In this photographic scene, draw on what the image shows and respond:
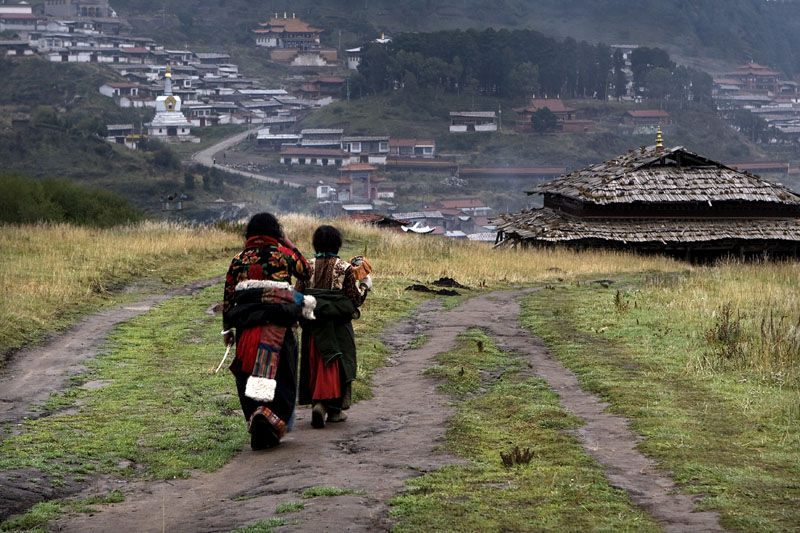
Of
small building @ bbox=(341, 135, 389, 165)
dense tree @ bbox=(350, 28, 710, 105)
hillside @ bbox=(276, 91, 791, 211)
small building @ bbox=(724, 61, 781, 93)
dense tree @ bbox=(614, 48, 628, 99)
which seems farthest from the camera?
small building @ bbox=(724, 61, 781, 93)

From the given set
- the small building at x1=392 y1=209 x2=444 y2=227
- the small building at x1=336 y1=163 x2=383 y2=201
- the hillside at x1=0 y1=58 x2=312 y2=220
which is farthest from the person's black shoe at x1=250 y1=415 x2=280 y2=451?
Answer: the small building at x1=336 y1=163 x2=383 y2=201

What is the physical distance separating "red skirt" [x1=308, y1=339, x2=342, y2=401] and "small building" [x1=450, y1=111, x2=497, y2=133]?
11858cm

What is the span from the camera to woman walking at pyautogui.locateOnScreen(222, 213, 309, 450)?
8.45m

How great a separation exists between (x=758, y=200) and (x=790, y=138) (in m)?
112

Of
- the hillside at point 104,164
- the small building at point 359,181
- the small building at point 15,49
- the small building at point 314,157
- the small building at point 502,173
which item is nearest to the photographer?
the hillside at point 104,164

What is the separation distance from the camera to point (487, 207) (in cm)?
10781

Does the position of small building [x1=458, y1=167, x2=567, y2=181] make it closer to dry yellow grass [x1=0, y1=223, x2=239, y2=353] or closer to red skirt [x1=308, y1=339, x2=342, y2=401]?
dry yellow grass [x1=0, y1=223, x2=239, y2=353]

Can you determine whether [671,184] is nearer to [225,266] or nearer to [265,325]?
[225,266]

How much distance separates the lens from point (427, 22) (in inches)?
7239

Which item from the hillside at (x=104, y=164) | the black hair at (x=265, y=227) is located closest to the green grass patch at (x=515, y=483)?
the black hair at (x=265, y=227)

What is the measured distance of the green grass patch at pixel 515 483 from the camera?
20.1 feet

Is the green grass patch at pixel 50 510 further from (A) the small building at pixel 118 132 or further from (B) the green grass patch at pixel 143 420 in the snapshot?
(A) the small building at pixel 118 132

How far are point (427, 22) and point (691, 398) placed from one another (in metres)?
179

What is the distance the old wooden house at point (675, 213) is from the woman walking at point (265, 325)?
31.1 metres
